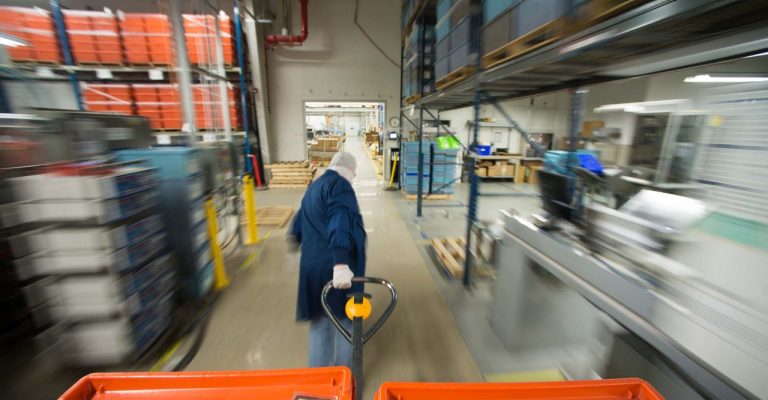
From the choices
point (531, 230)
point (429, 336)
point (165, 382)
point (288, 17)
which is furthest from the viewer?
point (288, 17)

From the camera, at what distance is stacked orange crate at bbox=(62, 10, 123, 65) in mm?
6578

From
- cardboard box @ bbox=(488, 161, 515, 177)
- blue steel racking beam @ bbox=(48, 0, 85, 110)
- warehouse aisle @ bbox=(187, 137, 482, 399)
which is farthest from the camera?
cardboard box @ bbox=(488, 161, 515, 177)

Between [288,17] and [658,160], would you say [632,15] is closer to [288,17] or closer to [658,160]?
[658,160]

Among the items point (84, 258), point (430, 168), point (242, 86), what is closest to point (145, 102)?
point (242, 86)

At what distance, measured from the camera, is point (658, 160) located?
399cm

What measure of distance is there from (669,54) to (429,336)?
2.91 metres

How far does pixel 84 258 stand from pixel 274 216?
435 centimetres

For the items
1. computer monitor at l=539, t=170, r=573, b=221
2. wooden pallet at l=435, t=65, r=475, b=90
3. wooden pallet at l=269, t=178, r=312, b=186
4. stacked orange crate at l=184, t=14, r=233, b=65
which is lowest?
wooden pallet at l=269, t=178, r=312, b=186

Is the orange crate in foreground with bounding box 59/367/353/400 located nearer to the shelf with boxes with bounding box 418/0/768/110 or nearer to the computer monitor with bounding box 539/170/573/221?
the shelf with boxes with bounding box 418/0/768/110

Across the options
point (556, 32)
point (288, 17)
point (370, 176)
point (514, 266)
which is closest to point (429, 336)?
point (514, 266)

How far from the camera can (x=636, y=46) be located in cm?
193

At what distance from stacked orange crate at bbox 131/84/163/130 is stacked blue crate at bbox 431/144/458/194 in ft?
23.4

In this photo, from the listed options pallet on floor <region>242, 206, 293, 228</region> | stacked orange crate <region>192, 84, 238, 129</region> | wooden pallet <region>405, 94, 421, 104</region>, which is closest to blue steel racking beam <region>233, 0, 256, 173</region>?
stacked orange crate <region>192, 84, 238, 129</region>

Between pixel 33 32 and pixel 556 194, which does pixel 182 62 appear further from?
pixel 33 32
